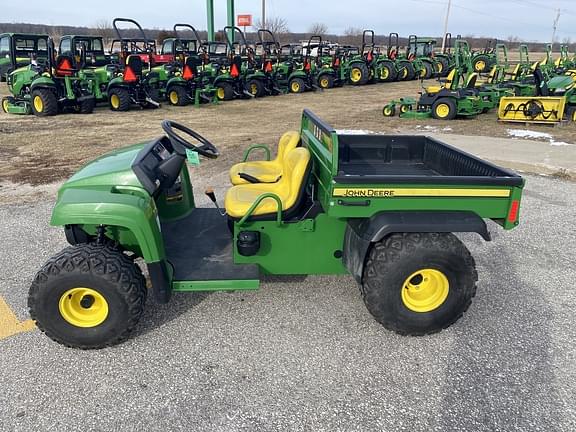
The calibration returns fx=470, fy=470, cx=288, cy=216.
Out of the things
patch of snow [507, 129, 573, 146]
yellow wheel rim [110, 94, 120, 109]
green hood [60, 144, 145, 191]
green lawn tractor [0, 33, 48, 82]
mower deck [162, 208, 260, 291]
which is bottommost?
patch of snow [507, 129, 573, 146]

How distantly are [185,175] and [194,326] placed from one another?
139 centimetres

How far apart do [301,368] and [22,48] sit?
52.1 ft

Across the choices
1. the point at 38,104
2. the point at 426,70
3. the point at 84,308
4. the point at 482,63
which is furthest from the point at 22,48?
the point at 482,63

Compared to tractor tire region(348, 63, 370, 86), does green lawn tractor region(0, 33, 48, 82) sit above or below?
above

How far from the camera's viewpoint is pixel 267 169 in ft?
13.9

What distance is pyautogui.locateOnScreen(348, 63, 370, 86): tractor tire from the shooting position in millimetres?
20250

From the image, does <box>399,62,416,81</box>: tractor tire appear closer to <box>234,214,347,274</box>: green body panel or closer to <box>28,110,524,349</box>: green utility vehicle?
<box>28,110,524,349</box>: green utility vehicle

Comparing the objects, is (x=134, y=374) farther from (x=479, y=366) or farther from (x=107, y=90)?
(x=107, y=90)

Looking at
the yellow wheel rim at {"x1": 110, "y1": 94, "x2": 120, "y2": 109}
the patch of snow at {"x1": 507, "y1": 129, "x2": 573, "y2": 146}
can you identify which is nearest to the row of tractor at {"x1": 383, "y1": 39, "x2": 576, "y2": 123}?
the patch of snow at {"x1": 507, "y1": 129, "x2": 573, "y2": 146}

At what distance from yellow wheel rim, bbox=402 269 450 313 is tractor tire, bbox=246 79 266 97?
14.1 meters

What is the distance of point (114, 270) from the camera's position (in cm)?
273

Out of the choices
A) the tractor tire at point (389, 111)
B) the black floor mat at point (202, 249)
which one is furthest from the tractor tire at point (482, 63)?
the black floor mat at point (202, 249)

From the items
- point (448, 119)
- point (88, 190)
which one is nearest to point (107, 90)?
point (448, 119)

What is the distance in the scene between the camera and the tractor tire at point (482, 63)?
1991 centimetres
